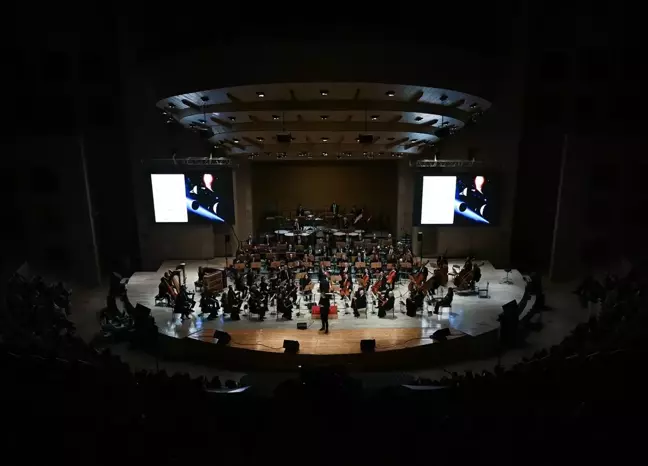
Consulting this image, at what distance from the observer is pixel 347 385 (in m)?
5.48

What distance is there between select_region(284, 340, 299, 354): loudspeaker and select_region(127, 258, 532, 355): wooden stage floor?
234 mm

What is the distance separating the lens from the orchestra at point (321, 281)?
12.2 meters

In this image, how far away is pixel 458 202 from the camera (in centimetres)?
1656

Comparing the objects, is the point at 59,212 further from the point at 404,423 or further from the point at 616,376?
the point at 616,376

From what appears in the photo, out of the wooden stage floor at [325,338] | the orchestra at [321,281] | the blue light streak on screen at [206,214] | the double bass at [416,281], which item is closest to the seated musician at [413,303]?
the orchestra at [321,281]

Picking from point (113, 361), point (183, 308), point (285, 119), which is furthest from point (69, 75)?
point (113, 361)

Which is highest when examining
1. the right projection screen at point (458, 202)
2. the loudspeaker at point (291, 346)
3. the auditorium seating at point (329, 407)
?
the right projection screen at point (458, 202)

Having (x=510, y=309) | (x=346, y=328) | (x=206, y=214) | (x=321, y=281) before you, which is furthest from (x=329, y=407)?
(x=206, y=214)

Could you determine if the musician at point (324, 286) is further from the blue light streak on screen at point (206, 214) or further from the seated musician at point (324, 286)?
the blue light streak on screen at point (206, 214)

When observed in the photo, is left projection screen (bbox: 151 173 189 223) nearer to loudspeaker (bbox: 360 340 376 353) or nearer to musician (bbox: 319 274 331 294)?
musician (bbox: 319 274 331 294)

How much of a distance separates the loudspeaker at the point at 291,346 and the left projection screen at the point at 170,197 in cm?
818

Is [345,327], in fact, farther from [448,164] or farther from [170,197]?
[448,164]

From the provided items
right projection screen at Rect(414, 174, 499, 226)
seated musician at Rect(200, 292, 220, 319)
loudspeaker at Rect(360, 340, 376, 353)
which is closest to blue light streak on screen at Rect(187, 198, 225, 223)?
seated musician at Rect(200, 292, 220, 319)

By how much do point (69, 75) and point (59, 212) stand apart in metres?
4.98
